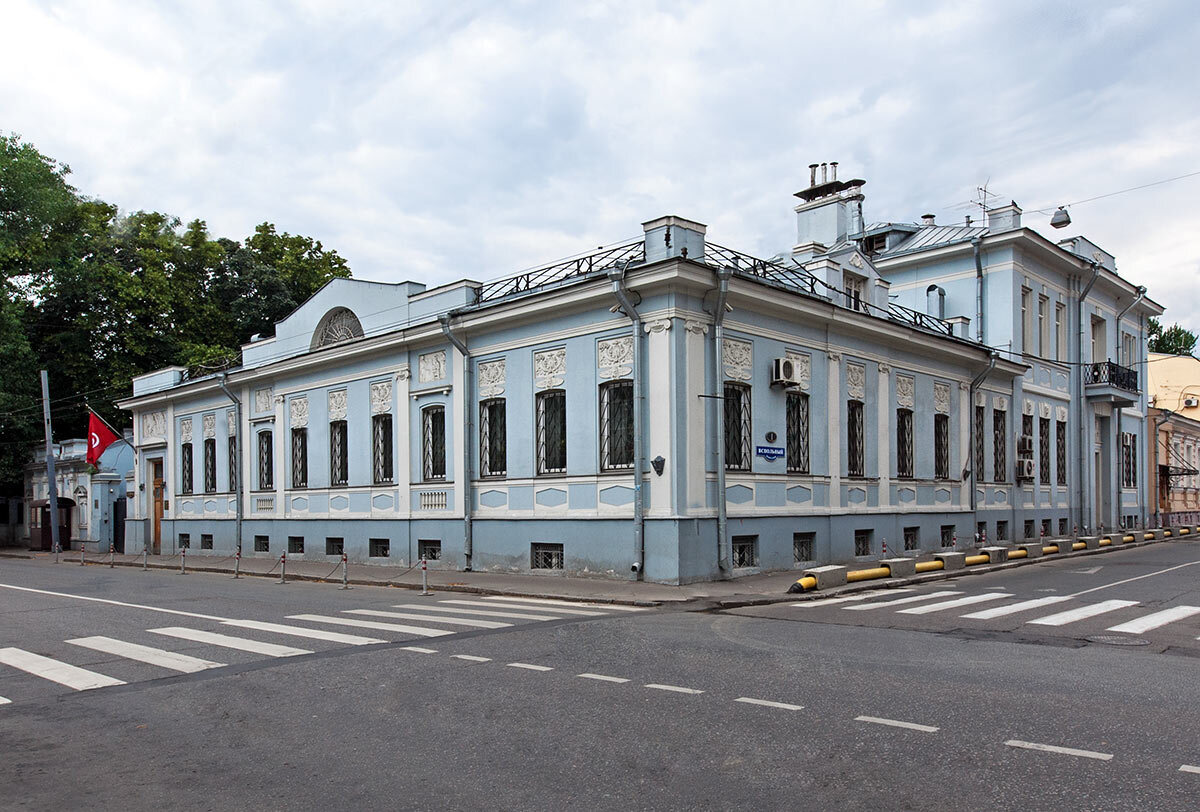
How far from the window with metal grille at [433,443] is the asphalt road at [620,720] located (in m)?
10.6

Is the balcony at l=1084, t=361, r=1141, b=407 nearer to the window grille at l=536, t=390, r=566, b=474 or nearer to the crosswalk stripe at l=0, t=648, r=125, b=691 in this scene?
the window grille at l=536, t=390, r=566, b=474

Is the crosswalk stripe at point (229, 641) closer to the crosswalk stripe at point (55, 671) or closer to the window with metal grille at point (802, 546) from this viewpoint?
the crosswalk stripe at point (55, 671)

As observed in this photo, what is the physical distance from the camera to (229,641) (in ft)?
38.0

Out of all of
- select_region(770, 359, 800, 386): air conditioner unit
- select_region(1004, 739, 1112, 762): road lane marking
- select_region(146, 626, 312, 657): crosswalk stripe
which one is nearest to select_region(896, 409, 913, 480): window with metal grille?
select_region(770, 359, 800, 386): air conditioner unit

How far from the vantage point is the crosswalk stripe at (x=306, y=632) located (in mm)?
11395

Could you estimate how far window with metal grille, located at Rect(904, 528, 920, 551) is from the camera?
24.5 metres

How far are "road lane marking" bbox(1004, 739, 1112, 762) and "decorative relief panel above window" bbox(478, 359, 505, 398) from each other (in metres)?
16.1

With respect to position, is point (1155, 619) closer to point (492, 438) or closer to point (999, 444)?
point (492, 438)

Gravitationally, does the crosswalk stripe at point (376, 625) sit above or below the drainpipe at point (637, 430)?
below

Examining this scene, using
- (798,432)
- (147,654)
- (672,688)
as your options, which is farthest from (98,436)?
(672,688)

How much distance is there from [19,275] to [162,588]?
101 ft

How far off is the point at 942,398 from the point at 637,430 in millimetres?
11975

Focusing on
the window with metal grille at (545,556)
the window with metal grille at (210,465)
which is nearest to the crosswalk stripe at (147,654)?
the window with metal grille at (545,556)

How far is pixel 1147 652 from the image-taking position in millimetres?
10320
